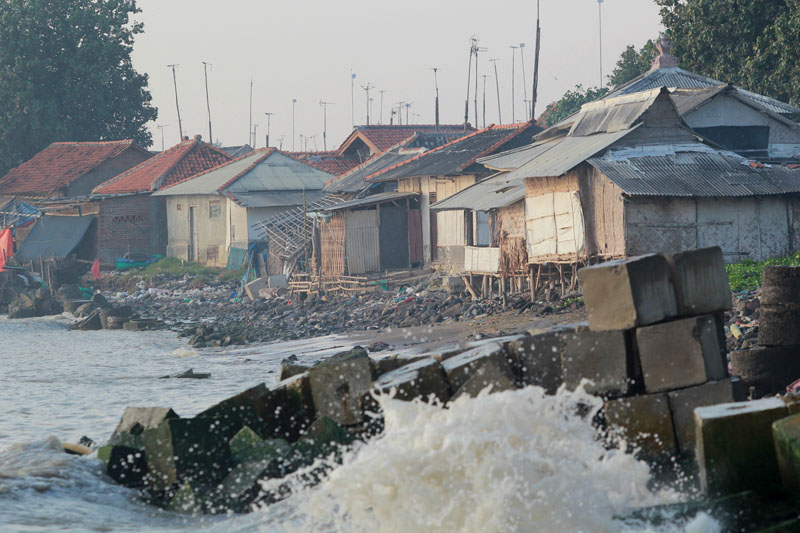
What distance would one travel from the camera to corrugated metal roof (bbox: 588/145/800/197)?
1916 centimetres

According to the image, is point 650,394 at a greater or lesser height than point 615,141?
lesser

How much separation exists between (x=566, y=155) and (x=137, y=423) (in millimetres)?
13612

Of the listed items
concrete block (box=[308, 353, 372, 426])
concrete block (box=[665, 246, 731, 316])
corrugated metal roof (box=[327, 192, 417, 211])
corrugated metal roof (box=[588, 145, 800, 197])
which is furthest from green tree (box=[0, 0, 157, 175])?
concrete block (box=[665, 246, 731, 316])

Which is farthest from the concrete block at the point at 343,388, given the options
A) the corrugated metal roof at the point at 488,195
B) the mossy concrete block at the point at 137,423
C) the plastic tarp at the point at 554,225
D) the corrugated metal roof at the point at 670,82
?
the corrugated metal roof at the point at 670,82

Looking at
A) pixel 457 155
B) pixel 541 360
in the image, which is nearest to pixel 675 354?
pixel 541 360

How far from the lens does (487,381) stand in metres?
8.30

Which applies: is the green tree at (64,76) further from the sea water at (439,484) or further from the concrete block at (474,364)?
the concrete block at (474,364)

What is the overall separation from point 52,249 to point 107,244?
2332 millimetres

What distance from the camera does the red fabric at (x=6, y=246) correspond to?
42656 mm

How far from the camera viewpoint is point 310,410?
9.43 meters

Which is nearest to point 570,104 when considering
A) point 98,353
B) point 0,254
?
point 0,254

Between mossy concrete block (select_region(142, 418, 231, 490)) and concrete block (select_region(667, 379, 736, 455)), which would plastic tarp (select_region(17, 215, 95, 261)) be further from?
concrete block (select_region(667, 379, 736, 455))

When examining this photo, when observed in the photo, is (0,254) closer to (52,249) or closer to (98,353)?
(52,249)

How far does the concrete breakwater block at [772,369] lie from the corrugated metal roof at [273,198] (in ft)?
91.9
